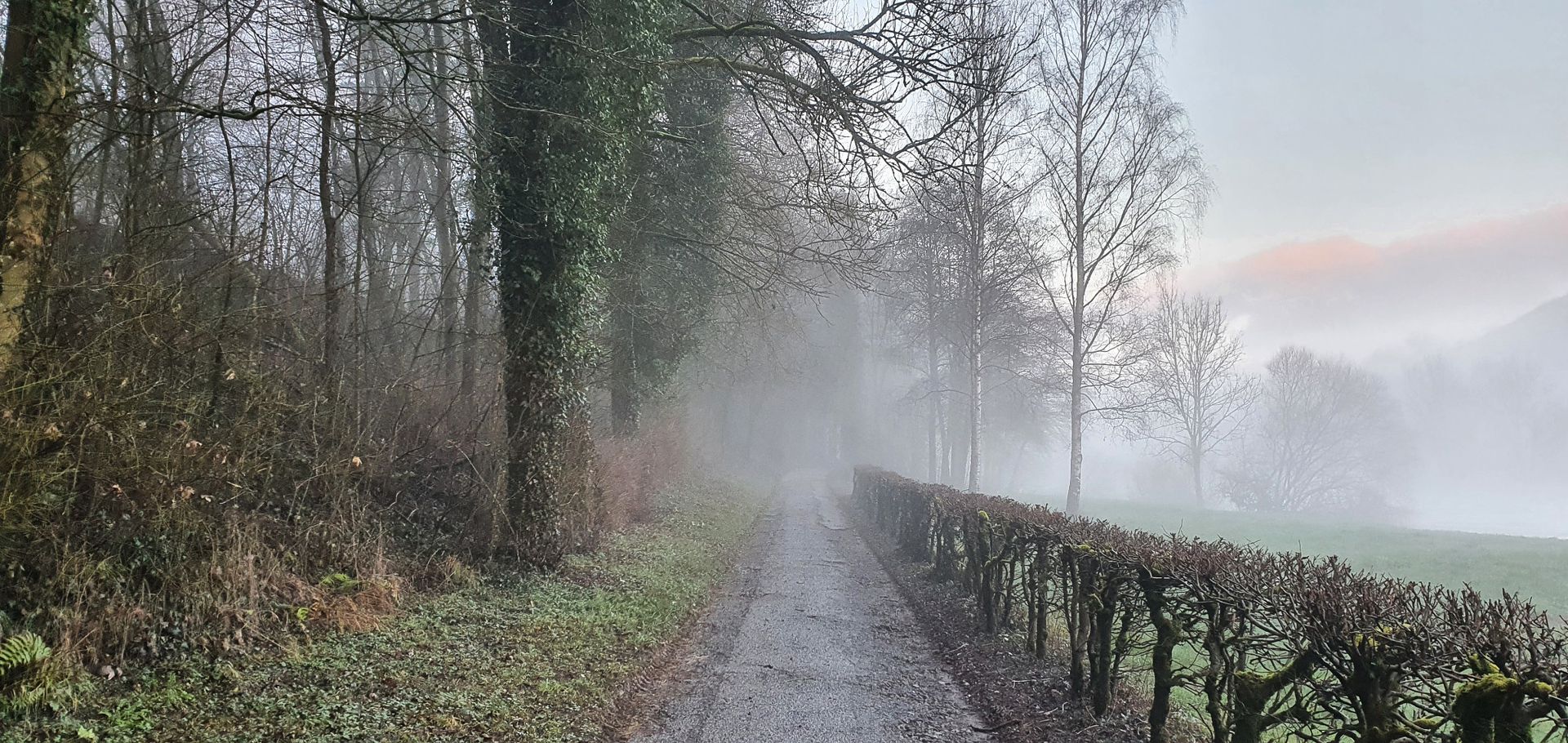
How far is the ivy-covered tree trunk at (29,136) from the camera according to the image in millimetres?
4273

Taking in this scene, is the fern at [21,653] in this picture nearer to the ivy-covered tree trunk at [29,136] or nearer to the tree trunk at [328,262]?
the ivy-covered tree trunk at [29,136]

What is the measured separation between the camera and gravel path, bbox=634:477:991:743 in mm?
5340

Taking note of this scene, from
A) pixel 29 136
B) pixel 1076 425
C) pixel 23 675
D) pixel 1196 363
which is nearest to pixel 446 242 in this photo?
pixel 29 136

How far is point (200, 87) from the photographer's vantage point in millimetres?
8273

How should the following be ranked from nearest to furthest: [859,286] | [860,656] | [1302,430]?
[860,656]
[859,286]
[1302,430]

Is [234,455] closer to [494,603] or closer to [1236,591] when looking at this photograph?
[494,603]

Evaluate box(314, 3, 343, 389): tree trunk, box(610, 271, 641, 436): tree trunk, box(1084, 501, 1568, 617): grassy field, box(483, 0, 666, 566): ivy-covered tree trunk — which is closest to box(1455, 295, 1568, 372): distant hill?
box(1084, 501, 1568, 617): grassy field

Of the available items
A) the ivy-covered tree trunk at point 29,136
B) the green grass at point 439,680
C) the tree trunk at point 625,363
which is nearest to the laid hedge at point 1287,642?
the green grass at point 439,680

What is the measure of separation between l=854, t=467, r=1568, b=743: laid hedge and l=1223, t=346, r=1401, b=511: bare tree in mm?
42813

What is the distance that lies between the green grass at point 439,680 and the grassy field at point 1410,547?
733 cm

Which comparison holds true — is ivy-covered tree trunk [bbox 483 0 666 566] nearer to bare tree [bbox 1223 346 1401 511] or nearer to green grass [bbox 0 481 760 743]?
green grass [bbox 0 481 760 743]

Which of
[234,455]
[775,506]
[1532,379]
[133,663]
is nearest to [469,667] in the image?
[133,663]

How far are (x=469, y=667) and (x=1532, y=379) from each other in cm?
7766

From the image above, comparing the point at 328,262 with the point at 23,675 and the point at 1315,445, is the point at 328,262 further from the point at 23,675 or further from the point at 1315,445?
the point at 1315,445
